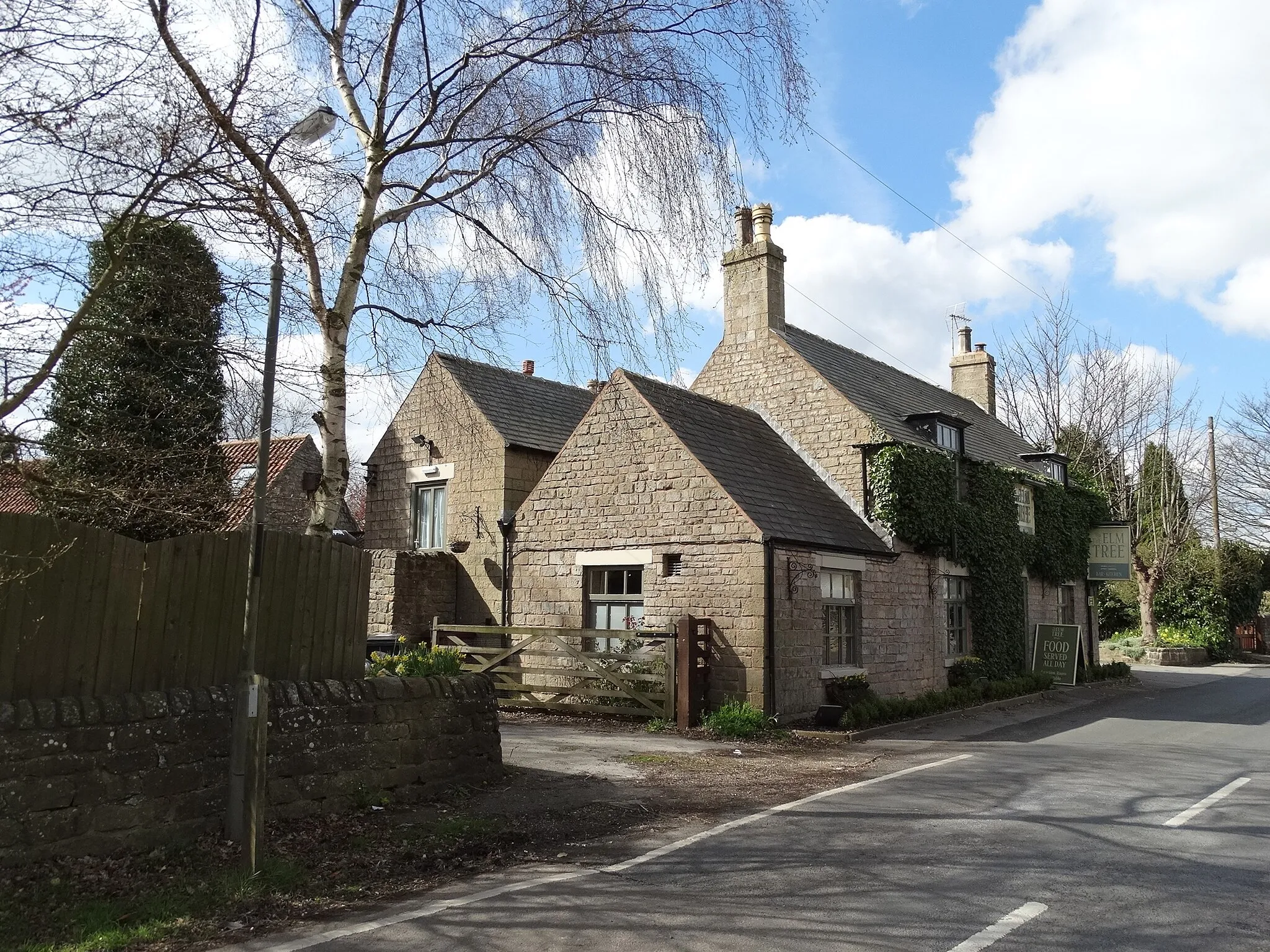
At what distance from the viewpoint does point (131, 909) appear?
5523 mm

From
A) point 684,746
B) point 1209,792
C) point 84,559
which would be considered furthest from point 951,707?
point 84,559

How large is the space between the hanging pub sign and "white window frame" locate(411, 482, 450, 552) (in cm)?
1759

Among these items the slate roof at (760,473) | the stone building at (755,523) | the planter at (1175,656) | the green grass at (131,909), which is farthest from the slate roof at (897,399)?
the green grass at (131,909)

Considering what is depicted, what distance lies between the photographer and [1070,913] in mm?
5586

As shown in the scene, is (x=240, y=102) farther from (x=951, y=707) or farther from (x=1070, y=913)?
(x=951, y=707)

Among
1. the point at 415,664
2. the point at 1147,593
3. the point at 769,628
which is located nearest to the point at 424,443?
the point at 769,628

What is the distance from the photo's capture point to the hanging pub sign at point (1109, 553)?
25953mm

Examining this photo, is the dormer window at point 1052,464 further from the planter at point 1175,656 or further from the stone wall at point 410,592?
the stone wall at point 410,592

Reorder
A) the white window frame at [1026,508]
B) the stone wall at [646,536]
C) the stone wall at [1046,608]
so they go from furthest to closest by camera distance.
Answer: the white window frame at [1026,508], the stone wall at [1046,608], the stone wall at [646,536]

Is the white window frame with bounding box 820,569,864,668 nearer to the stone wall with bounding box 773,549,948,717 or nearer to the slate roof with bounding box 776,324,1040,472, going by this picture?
the stone wall with bounding box 773,549,948,717

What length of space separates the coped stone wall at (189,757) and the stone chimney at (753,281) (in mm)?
13599

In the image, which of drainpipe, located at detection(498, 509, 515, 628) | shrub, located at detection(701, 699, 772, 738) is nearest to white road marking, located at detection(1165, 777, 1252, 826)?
shrub, located at detection(701, 699, 772, 738)

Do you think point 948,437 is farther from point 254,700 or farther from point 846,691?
point 254,700

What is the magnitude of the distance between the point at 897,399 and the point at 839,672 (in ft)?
29.2
